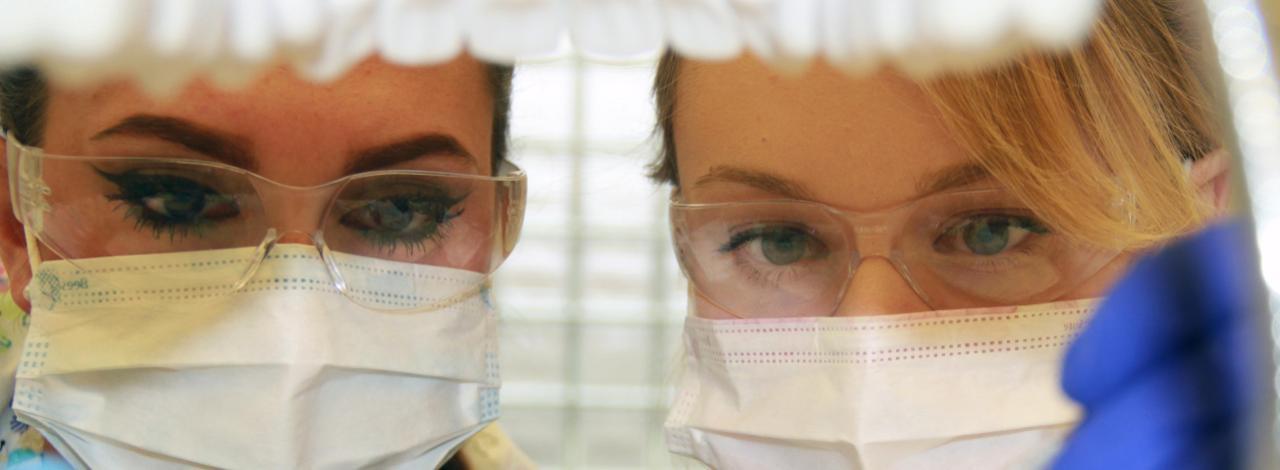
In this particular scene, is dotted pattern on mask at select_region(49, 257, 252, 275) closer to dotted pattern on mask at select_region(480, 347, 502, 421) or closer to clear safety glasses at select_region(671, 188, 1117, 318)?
dotted pattern on mask at select_region(480, 347, 502, 421)

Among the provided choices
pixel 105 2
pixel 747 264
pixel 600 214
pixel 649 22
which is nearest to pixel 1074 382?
pixel 649 22

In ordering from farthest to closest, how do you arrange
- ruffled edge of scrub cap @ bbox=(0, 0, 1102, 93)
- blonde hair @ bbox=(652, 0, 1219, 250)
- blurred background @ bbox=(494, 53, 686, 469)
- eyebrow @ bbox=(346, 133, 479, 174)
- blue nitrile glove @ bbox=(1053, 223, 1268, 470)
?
blurred background @ bbox=(494, 53, 686, 469)
eyebrow @ bbox=(346, 133, 479, 174)
blonde hair @ bbox=(652, 0, 1219, 250)
ruffled edge of scrub cap @ bbox=(0, 0, 1102, 93)
blue nitrile glove @ bbox=(1053, 223, 1268, 470)

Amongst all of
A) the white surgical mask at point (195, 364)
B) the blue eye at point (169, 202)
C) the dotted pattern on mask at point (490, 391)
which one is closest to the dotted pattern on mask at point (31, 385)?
the white surgical mask at point (195, 364)

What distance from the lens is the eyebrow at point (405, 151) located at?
3.23 feet

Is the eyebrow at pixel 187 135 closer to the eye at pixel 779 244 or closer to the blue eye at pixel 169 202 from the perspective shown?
the blue eye at pixel 169 202

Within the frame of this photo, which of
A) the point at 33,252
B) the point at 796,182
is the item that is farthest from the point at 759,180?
the point at 33,252

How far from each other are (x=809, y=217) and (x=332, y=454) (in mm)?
420

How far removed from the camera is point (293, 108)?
0.96 metres

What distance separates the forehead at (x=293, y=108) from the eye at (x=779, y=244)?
261 mm

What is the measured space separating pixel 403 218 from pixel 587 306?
71cm

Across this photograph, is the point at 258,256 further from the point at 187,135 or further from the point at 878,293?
the point at 878,293

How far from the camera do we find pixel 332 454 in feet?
3.12

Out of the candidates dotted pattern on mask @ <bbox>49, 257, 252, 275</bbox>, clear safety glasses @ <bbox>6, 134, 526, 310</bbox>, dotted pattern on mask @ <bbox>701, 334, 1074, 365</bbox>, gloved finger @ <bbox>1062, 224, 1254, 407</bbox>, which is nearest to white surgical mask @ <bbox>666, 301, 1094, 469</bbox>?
dotted pattern on mask @ <bbox>701, 334, 1074, 365</bbox>

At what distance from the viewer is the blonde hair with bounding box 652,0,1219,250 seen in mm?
882
